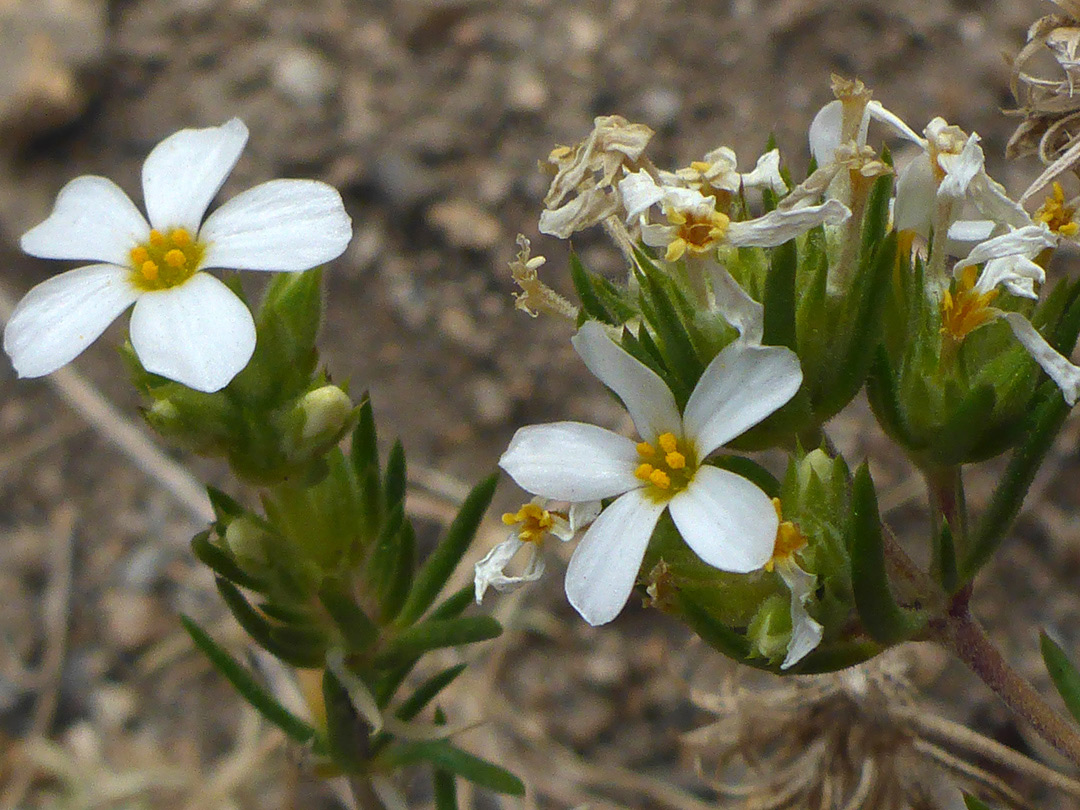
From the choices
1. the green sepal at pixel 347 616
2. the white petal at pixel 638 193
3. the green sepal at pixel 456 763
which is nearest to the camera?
the white petal at pixel 638 193

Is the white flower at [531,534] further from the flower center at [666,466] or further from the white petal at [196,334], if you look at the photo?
the white petal at [196,334]

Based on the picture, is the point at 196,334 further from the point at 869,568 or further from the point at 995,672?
the point at 995,672

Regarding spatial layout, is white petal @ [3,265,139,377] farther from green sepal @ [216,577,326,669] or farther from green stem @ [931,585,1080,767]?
green stem @ [931,585,1080,767]

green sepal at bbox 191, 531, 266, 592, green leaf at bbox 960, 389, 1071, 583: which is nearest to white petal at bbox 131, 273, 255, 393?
green sepal at bbox 191, 531, 266, 592

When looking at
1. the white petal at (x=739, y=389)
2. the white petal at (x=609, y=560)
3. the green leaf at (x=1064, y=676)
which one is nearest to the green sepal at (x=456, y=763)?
the white petal at (x=609, y=560)

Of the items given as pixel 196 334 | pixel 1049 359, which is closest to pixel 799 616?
pixel 1049 359

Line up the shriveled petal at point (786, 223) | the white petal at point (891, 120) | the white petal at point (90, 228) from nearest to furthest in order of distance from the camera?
the shriveled petal at point (786, 223) → the white petal at point (891, 120) → the white petal at point (90, 228)
